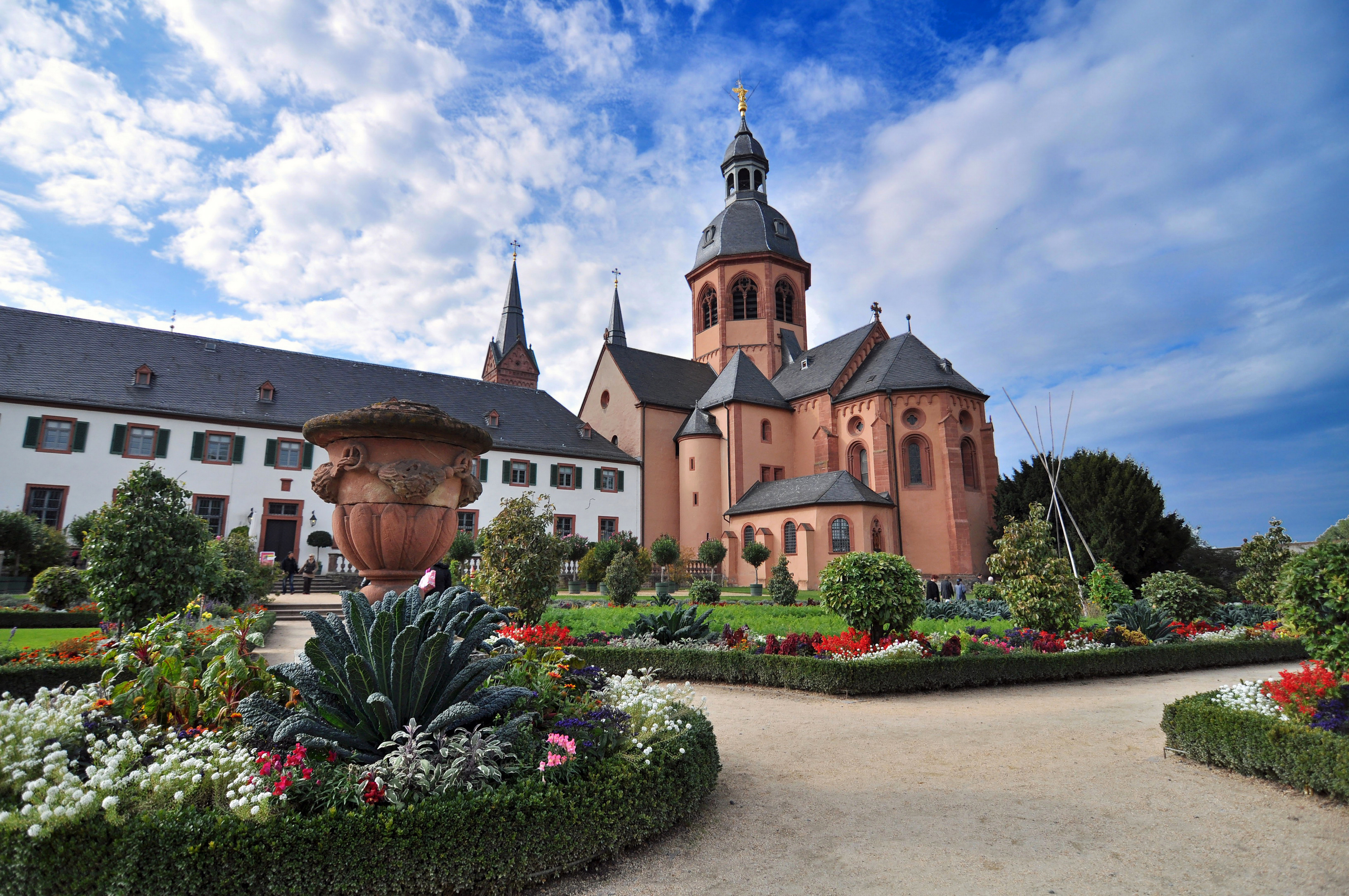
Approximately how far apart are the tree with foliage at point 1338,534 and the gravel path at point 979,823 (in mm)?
1999

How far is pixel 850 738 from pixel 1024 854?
2.85m

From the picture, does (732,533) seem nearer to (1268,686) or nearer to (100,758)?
(1268,686)

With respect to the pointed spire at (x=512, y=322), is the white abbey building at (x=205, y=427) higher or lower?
lower

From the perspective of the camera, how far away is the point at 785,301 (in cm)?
4269

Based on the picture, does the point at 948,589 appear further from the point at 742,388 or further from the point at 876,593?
the point at 876,593

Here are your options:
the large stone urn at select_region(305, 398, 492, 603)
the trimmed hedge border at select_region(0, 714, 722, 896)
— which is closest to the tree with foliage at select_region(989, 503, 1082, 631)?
the large stone urn at select_region(305, 398, 492, 603)

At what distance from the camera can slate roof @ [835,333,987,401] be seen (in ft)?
107

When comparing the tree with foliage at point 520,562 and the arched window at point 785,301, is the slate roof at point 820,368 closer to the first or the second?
the arched window at point 785,301

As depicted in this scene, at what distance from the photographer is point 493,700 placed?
3.91m

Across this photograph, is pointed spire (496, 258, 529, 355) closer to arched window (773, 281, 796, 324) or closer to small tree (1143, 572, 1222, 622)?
arched window (773, 281, 796, 324)

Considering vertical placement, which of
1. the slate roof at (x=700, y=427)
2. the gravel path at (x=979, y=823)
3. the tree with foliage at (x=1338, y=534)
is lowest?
the gravel path at (x=979, y=823)

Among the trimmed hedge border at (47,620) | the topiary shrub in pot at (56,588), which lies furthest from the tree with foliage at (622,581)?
the topiary shrub in pot at (56,588)

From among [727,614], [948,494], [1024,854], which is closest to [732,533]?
[948,494]

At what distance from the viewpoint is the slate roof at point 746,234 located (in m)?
41.5
